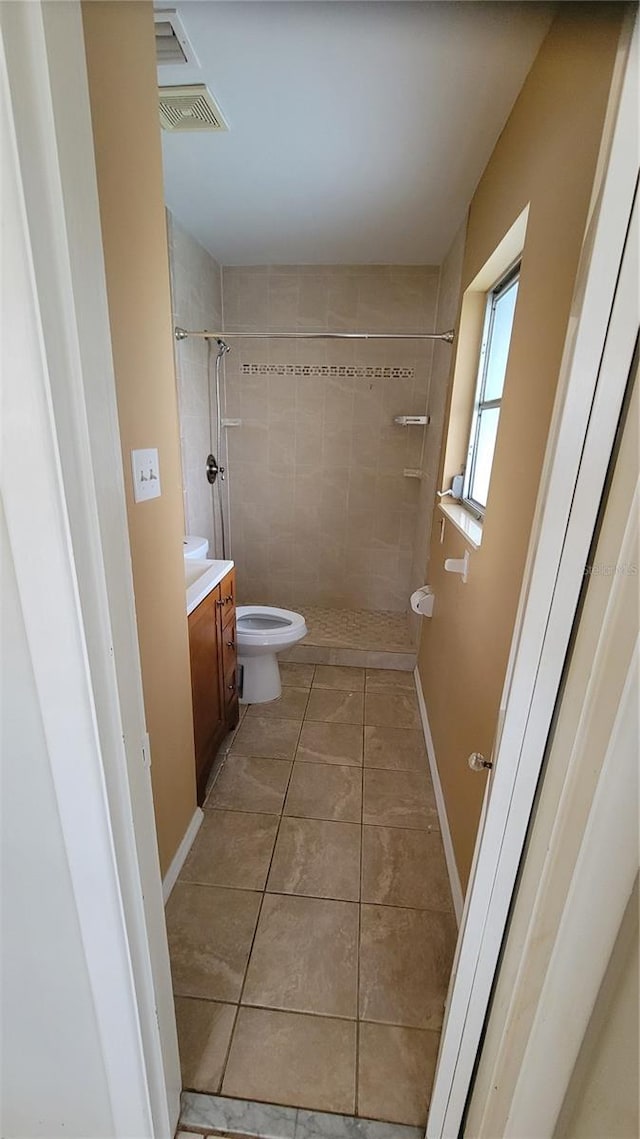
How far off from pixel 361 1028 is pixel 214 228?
3363 millimetres

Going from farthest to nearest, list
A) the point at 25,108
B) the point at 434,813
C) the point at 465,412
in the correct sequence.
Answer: the point at 465,412 → the point at 434,813 → the point at 25,108

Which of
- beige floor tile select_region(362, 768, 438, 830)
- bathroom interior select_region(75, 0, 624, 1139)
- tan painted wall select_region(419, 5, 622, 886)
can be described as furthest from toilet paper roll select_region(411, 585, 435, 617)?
beige floor tile select_region(362, 768, 438, 830)

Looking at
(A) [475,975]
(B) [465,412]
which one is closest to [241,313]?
(B) [465,412]

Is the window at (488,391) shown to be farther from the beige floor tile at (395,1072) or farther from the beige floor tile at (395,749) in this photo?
the beige floor tile at (395,1072)

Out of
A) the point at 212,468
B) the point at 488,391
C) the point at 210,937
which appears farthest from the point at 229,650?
the point at 488,391

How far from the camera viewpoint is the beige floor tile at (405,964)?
1222mm

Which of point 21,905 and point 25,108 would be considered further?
point 21,905

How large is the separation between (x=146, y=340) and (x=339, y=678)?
2196mm

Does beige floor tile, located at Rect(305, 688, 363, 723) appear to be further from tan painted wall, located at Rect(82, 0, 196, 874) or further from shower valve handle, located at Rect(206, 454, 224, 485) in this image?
shower valve handle, located at Rect(206, 454, 224, 485)

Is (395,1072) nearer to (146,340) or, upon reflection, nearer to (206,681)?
(206,681)

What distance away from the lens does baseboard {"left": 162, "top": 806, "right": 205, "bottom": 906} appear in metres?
1.49

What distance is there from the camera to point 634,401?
21.8 inches

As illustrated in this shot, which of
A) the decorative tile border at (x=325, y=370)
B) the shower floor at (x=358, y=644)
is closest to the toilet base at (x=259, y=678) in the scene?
the shower floor at (x=358, y=644)

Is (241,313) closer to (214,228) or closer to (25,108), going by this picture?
(214,228)
